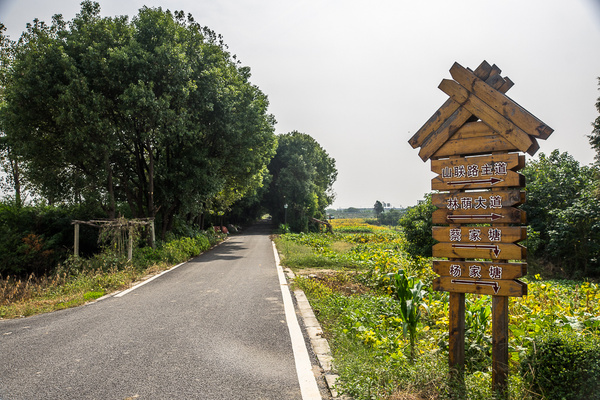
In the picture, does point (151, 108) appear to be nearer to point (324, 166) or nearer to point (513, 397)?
point (513, 397)

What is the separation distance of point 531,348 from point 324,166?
55.7 metres

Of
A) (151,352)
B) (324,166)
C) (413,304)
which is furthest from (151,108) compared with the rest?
(324,166)

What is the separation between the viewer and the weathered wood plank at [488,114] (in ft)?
11.5

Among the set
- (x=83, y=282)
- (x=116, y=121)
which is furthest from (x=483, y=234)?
(x=116, y=121)

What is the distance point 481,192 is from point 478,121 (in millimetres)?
765

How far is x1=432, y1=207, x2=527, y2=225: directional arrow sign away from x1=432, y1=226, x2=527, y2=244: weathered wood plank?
0.26ft

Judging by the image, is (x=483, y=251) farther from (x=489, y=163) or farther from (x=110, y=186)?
(x=110, y=186)

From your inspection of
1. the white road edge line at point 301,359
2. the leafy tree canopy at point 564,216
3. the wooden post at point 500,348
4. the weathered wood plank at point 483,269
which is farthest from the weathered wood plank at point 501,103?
the leafy tree canopy at point 564,216

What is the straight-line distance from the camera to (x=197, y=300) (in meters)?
7.74

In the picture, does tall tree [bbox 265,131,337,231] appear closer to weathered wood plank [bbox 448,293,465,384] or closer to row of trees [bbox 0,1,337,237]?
row of trees [bbox 0,1,337,237]

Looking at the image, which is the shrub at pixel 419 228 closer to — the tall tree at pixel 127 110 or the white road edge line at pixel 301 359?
the white road edge line at pixel 301 359

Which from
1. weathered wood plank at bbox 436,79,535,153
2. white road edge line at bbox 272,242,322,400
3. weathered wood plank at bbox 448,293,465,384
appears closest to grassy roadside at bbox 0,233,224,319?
white road edge line at bbox 272,242,322,400

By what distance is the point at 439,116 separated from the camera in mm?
4105

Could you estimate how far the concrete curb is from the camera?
151 inches
